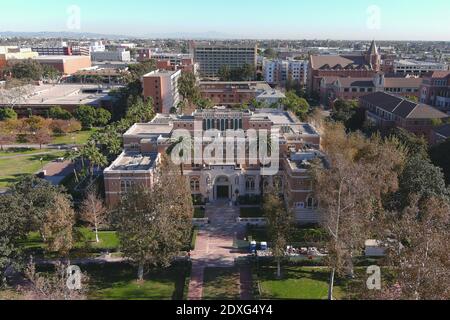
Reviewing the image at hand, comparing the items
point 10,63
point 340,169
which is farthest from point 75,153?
point 10,63

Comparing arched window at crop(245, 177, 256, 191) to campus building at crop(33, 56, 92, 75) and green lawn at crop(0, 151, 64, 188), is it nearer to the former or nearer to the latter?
green lawn at crop(0, 151, 64, 188)

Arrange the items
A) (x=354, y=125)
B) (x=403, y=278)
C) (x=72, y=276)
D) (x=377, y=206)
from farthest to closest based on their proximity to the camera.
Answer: (x=354, y=125), (x=377, y=206), (x=72, y=276), (x=403, y=278)

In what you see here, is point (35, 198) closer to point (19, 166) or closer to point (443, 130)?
point (19, 166)

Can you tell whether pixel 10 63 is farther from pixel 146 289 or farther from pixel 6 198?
pixel 146 289

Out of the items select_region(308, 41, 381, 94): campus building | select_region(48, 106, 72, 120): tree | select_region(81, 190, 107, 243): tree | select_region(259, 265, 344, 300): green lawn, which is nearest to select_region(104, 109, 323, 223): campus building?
select_region(81, 190, 107, 243): tree

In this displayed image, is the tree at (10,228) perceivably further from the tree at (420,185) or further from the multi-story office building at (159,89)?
the multi-story office building at (159,89)

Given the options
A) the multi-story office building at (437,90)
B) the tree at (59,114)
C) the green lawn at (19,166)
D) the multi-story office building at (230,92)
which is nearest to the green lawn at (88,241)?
the green lawn at (19,166)

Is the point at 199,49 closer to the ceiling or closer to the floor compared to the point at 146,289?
closer to the ceiling
